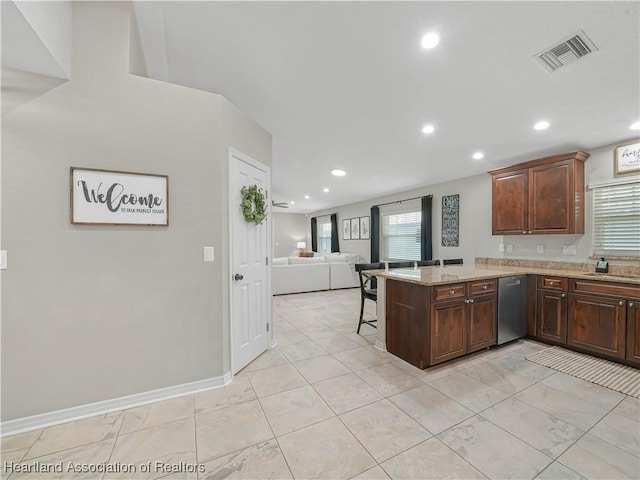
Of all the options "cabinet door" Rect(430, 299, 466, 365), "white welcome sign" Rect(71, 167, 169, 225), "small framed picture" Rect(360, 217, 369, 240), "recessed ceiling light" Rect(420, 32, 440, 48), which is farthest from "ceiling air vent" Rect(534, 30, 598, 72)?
"small framed picture" Rect(360, 217, 369, 240)

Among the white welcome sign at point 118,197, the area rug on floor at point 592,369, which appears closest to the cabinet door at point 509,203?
the area rug on floor at point 592,369

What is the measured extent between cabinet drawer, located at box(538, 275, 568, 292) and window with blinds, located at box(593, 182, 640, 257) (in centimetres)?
76

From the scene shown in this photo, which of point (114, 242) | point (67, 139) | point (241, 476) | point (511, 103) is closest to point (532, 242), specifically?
point (511, 103)

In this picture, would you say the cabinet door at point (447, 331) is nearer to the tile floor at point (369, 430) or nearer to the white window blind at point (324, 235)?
the tile floor at point (369, 430)

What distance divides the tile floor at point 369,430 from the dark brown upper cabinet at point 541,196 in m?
1.92

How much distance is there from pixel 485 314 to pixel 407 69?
2613mm

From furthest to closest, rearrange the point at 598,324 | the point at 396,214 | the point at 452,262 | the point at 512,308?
the point at 396,214, the point at 452,262, the point at 512,308, the point at 598,324

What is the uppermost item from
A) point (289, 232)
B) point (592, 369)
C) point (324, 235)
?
point (289, 232)

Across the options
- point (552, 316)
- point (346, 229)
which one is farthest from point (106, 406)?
point (346, 229)

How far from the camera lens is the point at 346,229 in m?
8.65

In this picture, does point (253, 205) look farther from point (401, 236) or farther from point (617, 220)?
point (401, 236)

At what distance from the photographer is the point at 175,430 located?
1794mm

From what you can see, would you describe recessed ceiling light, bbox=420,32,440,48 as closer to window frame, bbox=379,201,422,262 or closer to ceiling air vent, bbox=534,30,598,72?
ceiling air vent, bbox=534,30,598,72

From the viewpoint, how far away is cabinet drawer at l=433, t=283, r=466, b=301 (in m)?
2.57
